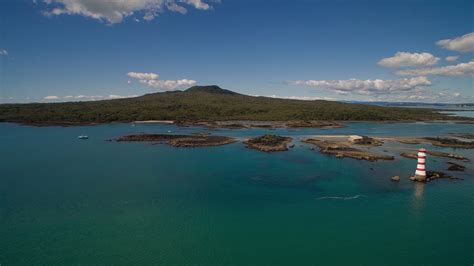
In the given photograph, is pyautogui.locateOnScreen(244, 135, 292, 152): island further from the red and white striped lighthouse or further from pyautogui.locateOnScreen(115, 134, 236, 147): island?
the red and white striped lighthouse

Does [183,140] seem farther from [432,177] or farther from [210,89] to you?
[210,89]

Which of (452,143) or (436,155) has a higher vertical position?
(452,143)

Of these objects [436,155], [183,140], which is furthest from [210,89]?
[436,155]

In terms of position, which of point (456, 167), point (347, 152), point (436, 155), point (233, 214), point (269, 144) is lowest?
point (233, 214)

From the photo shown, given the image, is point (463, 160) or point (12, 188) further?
point (463, 160)

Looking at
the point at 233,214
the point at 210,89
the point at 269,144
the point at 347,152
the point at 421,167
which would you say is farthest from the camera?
the point at 210,89

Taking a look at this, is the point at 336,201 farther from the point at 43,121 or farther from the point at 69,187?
the point at 43,121

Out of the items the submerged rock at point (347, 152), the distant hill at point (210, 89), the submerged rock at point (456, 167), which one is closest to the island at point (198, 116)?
the submerged rock at point (347, 152)

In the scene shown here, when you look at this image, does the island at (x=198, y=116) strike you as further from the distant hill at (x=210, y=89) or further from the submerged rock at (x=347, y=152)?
the distant hill at (x=210, y=89)

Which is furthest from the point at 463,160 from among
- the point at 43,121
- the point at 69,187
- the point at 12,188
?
the point at 43,121
